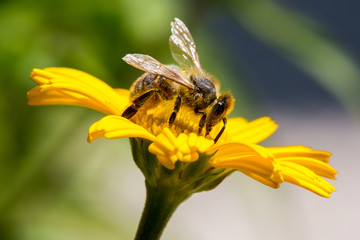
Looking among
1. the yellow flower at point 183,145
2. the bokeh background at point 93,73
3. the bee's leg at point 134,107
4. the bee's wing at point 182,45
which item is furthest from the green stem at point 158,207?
the bokeh background at point 93,73

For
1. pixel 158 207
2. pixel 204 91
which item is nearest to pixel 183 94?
pixel 204 91

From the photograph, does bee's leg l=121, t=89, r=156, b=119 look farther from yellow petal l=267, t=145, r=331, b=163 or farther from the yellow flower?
yellow petal l=267, t=145, r=331, b=163

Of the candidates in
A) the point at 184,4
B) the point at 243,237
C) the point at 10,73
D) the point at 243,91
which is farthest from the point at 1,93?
the point at 243,237

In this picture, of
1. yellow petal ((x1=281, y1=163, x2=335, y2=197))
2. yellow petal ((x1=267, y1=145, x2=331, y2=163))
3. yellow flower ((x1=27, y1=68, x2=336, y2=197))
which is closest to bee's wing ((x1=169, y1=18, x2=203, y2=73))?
yellow flower ((x1=27, y1=68, x2=336, y2=197))

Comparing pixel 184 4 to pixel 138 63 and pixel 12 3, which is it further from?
pixel 138 63

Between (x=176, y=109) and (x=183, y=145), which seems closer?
(x=183, y=145)

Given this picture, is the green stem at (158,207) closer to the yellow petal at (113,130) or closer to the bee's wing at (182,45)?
the yellow petal at (113,130)

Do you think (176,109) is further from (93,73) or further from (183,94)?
(93,73)
